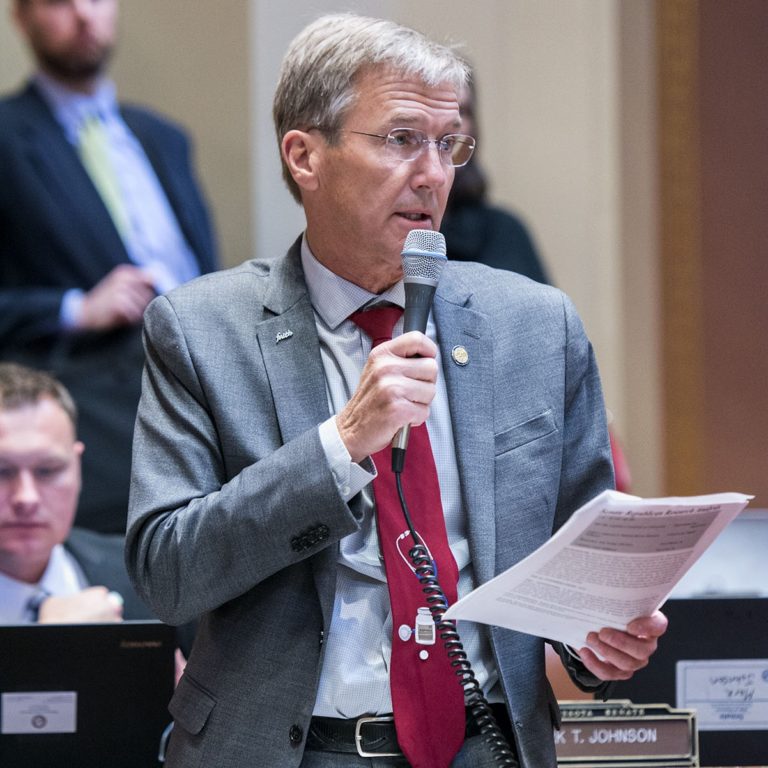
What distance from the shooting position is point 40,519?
3.34 m

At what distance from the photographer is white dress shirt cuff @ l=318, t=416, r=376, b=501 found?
1.70 meters

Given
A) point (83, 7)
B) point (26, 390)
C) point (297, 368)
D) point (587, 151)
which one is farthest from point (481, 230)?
point (297, 368)

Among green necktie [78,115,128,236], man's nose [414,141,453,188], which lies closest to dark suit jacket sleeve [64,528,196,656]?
green necktie [78,115,128,236]

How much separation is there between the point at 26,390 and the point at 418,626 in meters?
1.99

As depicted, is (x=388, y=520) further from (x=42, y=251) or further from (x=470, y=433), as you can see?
(x=42, y=251)

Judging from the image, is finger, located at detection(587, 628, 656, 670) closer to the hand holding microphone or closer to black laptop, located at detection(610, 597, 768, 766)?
the hand holding microphone

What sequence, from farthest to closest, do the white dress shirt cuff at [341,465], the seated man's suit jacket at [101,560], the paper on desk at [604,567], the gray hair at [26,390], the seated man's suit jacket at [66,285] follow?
the seated man's suit jacket at [66,285], the gray hair at [26,390], the seated man's suit jacket at [101,560], the white dress shirt cuff at [341,465], the paper on desk at [604,567]

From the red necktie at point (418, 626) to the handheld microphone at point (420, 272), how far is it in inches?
3.1

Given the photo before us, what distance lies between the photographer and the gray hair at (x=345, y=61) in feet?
6.31

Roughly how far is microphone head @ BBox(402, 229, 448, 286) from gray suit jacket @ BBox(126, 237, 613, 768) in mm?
173

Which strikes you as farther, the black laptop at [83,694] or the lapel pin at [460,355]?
the black laptop at [83,694]

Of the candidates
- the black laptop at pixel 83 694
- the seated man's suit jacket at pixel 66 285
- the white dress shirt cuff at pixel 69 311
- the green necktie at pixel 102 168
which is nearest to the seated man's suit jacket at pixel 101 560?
the seated man's suit jacket at pixel 66 285

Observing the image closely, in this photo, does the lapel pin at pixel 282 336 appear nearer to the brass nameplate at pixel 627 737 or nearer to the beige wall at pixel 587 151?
the brass nameplate at pixel 627 737

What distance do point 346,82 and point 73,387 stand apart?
2479 mm
